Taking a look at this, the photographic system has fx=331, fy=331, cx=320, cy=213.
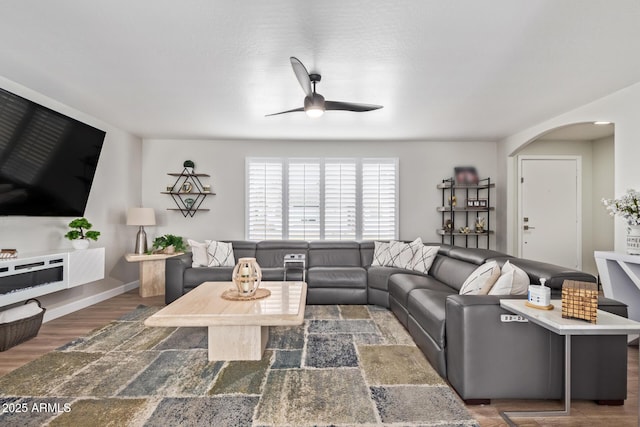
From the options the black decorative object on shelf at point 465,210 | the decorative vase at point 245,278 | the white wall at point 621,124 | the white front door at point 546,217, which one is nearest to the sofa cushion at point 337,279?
the decorative vase at point 245,278

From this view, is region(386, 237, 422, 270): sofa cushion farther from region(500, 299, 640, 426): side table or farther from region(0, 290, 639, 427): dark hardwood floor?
region(500, 299, 640, 426): side table

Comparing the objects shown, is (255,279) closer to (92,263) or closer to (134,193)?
(92,263)

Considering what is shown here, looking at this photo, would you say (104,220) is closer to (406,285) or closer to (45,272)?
(45,272)

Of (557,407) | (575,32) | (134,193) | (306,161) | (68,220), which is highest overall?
(575,32)

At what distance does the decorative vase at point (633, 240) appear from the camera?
3.10 meters

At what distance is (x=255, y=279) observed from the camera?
2914 millimetres

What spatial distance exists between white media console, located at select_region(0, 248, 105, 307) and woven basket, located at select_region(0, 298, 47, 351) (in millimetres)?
187

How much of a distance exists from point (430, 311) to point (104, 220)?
4.51m

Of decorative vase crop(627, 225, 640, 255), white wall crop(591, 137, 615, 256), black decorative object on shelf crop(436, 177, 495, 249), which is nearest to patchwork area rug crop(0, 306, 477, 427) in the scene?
decorative vase crop(627, 225, 640, 255)

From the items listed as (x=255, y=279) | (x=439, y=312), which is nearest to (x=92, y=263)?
(x=255, y=279)

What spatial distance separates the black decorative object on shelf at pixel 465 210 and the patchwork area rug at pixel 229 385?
286 cm

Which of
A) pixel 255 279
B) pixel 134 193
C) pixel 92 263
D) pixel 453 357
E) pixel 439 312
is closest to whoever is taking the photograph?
Answer: pixel 453 357

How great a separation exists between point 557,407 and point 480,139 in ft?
14.7

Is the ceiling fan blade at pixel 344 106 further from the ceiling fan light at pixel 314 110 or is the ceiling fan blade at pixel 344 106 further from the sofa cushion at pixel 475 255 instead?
the sofa cushion at pixel 475 255
